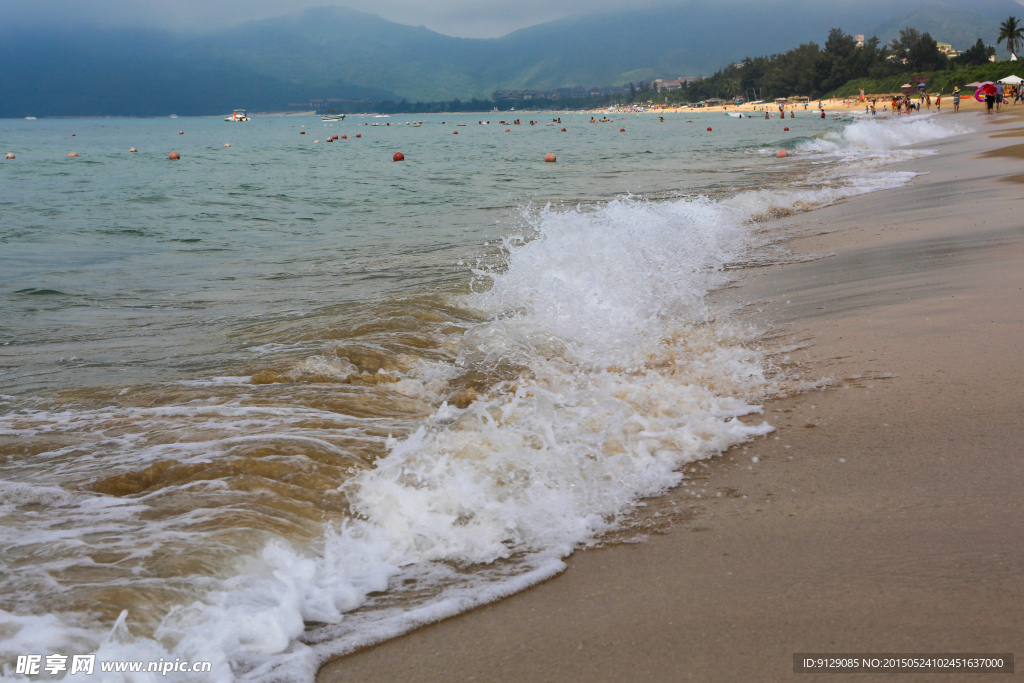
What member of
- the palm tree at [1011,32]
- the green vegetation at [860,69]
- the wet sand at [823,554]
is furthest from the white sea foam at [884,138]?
the palm tree at [1011,32]

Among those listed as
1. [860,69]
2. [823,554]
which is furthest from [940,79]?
[823,554]

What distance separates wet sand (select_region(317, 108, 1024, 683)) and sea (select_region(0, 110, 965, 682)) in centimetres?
21

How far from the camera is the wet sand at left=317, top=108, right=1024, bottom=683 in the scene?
2.24 meters

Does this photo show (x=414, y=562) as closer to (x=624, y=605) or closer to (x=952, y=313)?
(x=624, y=605)

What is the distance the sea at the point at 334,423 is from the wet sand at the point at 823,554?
209mm

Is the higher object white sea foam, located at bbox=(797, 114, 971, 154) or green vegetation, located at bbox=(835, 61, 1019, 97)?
green vegetation, located at bbox=(835, 61, 1019, 97)

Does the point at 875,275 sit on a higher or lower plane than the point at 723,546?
higher

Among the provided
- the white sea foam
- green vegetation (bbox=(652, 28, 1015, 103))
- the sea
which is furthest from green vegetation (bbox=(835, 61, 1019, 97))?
the sea

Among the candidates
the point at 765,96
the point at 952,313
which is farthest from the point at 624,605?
the point at 765,96

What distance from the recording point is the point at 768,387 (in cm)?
451

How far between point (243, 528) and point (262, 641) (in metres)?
0.78

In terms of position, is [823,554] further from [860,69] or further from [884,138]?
[860,69]

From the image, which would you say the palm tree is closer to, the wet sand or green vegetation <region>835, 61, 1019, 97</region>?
green vegetation <region>835, 61, 1019, 97</region>

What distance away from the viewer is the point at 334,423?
14.7ft
